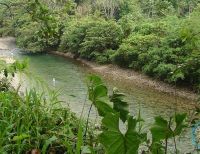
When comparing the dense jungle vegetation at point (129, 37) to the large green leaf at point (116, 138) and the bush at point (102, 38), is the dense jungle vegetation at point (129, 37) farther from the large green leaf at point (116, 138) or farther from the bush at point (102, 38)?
the large green leaf at point (116, 138)

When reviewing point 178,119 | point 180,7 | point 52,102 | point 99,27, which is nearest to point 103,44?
point 99,27

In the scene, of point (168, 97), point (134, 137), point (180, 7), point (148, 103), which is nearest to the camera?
point (134, 137)

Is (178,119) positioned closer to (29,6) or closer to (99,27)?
(29,6)

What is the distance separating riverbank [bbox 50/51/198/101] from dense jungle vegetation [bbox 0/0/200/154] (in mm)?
372

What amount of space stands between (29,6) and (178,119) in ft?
4.20

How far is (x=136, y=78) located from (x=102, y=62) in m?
4.50

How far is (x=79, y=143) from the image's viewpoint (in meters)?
1.91

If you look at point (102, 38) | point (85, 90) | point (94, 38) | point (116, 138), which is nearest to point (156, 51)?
point (85, 90)

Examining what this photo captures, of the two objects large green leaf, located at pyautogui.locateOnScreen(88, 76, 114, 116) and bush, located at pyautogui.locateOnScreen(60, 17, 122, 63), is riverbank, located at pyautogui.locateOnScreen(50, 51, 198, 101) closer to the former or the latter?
bush, located at pyautogui.locateOnScreen(60, 17, 122, 63)

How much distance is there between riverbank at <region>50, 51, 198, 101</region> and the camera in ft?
55.1

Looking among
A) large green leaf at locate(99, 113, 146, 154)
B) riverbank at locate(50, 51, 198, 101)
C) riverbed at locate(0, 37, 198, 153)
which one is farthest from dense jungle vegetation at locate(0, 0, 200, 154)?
riverbed at locate(0, 37, 198, 153)

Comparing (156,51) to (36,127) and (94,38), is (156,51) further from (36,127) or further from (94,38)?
(36,127)

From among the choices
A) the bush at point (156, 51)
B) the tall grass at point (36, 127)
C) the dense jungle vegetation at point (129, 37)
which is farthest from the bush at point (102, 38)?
the tall grass at point (36, 127)

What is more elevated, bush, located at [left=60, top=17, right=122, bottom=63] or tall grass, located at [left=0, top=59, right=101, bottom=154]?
tall grass, located at [left=0, top=59, right=101, bottom=154]
